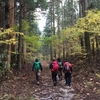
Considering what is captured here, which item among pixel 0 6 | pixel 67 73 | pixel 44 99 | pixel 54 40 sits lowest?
pixel 44 99

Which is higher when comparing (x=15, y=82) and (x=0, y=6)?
(x=0, y=6)

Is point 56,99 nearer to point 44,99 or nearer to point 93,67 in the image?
point 44,99

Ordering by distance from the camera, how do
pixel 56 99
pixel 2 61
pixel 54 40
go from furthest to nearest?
pixel 54 40
pixel 2 61
pixel 56 99

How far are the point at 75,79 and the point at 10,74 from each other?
13.9 feet

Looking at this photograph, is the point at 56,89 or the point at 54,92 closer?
the point at 54,92

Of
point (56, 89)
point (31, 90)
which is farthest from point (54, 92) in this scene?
point (31, 90)

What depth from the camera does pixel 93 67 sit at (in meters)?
16.0

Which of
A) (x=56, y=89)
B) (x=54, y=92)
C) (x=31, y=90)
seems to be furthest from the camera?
(x=56, y=89)

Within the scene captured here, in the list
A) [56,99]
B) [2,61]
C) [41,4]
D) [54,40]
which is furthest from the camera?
[54,40]

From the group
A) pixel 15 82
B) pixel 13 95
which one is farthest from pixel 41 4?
pixel 13 95

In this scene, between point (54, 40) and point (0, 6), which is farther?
point (54, 40)

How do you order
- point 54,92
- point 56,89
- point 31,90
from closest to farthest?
point 54,92 < point 31,90 < point 56,89

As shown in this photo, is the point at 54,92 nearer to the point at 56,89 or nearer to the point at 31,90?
the point at 56,89

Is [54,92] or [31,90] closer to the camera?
[54,92]
